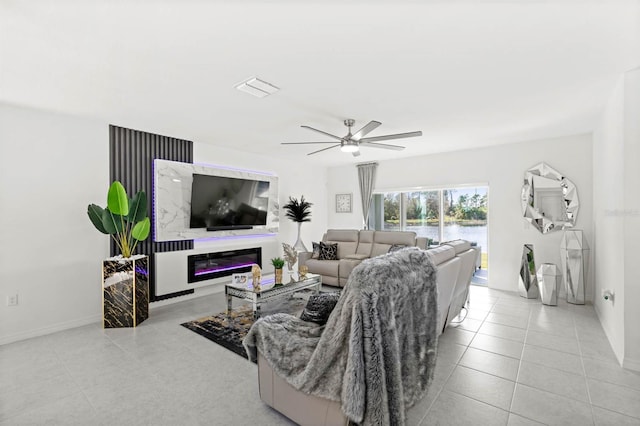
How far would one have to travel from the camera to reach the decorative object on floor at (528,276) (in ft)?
15.2

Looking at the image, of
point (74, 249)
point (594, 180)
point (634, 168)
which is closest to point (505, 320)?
point (634, 168)

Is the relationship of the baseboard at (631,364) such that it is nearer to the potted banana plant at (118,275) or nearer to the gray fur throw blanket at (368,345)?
the gray fur throw blanket at (368,345)

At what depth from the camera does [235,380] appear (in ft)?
7.97

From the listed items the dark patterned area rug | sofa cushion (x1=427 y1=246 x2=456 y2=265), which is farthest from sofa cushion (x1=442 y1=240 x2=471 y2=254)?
the dark patterned area rug

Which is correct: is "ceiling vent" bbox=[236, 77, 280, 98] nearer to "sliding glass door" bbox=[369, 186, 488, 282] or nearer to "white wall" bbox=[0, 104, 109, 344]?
"white wall" bbox=[0, 104, 109, 344]

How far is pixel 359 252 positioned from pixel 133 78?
440 centimetres

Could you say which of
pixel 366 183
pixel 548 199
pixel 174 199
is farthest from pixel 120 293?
pixel 548 199

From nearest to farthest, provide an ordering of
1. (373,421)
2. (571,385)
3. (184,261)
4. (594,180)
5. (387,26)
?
(373,421) < (387,26) < (571,385) < (594,180) < (184,261)

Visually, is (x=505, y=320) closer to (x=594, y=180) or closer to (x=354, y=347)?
(x=594, y=180)

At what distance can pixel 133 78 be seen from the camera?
2646 millimetres

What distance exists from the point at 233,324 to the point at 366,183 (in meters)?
4.42

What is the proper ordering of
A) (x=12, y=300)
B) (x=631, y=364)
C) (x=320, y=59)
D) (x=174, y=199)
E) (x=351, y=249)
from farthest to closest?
1. (x=351, y=249)
2. (x=174, y=199)
3. (x=12, y=300)
4. (x=631, y=364)
5. (x=320, y=59)

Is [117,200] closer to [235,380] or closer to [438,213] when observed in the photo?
[235,380]

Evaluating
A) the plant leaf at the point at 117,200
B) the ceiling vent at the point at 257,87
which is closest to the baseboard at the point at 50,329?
the plant leaf at the point at 117,200
